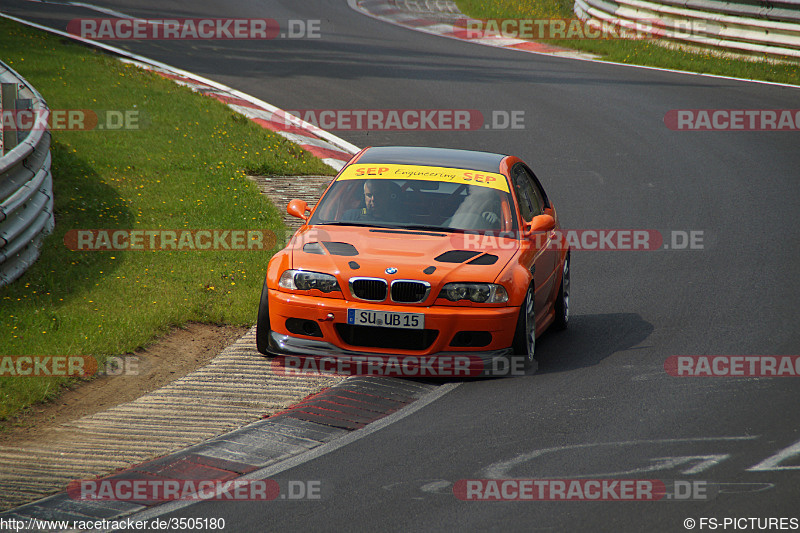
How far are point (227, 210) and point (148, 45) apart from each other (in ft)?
36.4

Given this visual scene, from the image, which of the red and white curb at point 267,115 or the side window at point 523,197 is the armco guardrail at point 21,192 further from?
the red and white curb at point 267,115

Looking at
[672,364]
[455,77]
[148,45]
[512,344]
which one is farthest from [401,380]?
[148,45]

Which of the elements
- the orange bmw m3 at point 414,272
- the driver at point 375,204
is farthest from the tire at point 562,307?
the driver at point 375,204

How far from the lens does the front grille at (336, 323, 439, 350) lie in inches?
293

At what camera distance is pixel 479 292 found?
7.57m

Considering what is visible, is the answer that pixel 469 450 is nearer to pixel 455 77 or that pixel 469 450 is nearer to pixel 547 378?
pixel 547 378

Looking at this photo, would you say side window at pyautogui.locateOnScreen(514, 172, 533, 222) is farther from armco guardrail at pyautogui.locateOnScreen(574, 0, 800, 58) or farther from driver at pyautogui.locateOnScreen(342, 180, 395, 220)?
armco guardrail at pyautogui.locateOnScreen(574, 0, 800, 58)

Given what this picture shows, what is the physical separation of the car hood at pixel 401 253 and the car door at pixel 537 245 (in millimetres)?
294

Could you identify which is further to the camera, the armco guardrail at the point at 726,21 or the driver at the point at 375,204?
A: the armco guardrail at the point at 726,21

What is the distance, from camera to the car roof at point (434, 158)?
9008 millimetres

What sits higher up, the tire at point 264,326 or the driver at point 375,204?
the driver at point 375,204

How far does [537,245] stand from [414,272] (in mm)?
1531

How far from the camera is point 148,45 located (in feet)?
71.4

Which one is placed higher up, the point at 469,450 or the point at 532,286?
the point at 532,286
